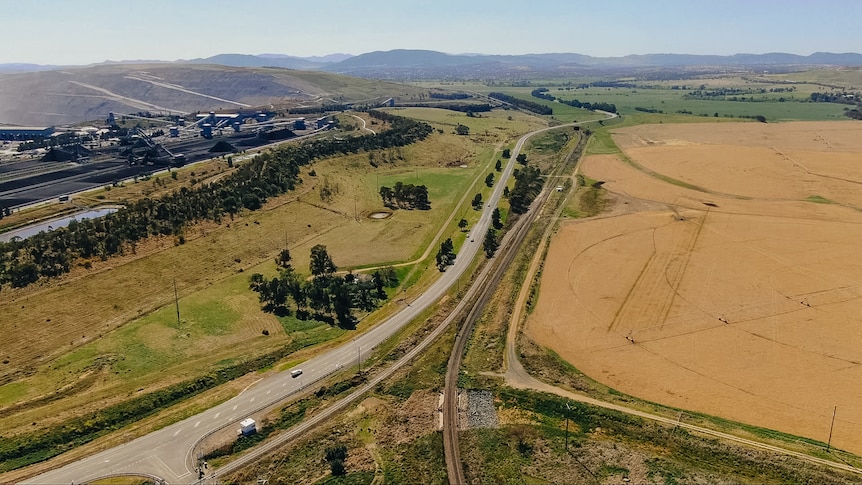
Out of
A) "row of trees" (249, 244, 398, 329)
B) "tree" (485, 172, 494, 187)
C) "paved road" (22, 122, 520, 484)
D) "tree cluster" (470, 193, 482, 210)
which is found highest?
"tree" (485, 172, 494, 187)

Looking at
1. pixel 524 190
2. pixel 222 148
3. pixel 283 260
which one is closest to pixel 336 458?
pixel 283 260

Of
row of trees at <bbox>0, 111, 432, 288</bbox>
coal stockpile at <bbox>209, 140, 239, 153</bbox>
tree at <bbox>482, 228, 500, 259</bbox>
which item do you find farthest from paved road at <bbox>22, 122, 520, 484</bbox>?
coal stockpile at <bbox>209, 140, 239, 153</bbox>

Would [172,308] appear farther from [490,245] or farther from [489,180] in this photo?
[489,180]

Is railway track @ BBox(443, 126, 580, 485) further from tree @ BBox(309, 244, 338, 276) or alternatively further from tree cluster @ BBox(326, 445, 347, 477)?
tree @ BBox(309, 244, 338, 276)

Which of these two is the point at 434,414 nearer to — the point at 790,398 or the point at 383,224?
the point at 790,398

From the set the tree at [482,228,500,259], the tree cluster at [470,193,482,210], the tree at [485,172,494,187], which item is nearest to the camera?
the tree at [482,228,500,259]

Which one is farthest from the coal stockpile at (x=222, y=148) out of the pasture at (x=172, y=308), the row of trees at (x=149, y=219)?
the pasture at (x=172, y=308)

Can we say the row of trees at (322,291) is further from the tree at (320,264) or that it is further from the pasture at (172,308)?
the pasture at (172,308)

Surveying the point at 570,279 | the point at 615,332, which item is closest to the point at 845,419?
the point at 615,332
